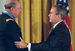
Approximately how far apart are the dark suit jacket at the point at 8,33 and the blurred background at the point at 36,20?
44.0 inches

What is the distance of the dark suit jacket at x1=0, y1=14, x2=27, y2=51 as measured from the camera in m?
2.61

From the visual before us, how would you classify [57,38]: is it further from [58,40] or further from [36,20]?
[36,20]

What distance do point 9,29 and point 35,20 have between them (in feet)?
4.09

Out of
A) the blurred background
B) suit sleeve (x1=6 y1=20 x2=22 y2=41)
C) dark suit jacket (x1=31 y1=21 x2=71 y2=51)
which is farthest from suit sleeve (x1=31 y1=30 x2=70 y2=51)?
the blurred background

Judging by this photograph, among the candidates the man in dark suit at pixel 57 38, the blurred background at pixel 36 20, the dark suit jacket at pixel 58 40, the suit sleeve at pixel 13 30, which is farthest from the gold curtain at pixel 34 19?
the suit sleeve at pixel 13 30

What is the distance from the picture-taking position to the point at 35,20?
3.80 metres

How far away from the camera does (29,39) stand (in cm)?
386

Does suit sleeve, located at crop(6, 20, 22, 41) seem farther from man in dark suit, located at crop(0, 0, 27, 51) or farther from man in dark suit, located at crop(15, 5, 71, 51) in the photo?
man in dark suit, located at crop(15, 5, 71, 51)

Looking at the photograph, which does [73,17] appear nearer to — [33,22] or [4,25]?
[33,22]

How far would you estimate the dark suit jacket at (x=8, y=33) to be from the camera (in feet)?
8.56

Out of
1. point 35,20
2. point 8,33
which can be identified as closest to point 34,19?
point 35,20

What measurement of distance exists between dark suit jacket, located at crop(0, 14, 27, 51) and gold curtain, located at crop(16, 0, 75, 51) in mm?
1118

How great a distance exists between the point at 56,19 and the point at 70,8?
0.98 m

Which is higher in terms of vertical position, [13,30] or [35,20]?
[13,30]
